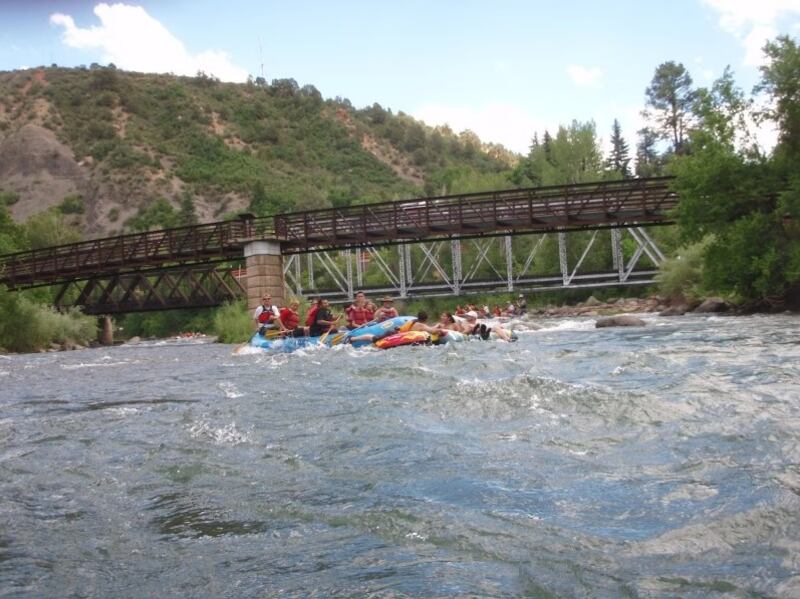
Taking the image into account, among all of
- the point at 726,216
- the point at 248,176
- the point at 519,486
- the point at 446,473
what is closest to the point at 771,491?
the point at 519,486

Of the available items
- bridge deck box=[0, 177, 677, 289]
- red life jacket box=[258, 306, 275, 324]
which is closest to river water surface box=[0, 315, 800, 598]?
red life jacket box=[258, 306, 275, 324]

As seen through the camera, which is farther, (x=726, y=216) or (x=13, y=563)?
(x=726, y=216)

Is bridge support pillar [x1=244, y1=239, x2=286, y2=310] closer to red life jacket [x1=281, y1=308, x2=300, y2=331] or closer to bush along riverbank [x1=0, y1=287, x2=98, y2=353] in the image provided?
red life jacket [x1=281, y1=308, x2=300, y2=331]

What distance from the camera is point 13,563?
3930 mm

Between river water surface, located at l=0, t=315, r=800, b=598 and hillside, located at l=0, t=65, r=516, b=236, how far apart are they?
214 ft

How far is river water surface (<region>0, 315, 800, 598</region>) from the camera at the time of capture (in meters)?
3.51

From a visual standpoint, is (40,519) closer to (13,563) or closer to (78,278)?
(13,563)

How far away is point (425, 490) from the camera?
191 inches

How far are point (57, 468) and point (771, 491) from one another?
17.0 ft

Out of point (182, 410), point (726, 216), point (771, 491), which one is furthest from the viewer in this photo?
point (726, 216)

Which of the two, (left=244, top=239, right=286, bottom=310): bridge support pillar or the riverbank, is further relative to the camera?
(left=244, top=239, right=286, bottom=310): bridge support pillar

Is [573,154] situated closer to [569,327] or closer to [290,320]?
[569,327]

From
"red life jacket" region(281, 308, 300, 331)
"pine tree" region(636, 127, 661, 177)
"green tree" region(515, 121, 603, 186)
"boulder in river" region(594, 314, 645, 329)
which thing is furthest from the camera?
"pine tree" region(636, 127, 661, 177)

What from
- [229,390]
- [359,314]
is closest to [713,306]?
[359,314]
